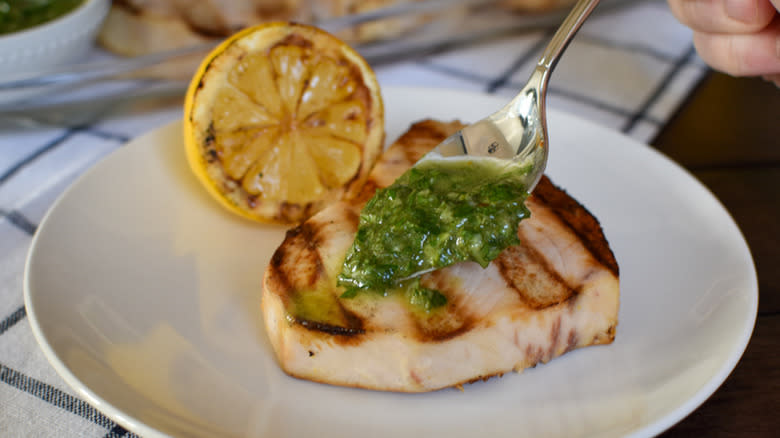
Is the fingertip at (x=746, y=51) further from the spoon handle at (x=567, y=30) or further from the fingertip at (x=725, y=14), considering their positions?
the spoon handle at (x=567, y=30)

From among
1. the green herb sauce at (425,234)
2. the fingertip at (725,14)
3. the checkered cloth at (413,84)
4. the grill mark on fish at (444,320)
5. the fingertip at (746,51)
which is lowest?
the checkered cloth at (413,84)

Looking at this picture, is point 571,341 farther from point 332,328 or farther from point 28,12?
point 28,12

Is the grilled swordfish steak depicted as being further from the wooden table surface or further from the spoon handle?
the spoon handle

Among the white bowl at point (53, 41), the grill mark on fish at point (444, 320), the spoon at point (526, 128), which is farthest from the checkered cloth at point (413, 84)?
the spoon at point (526, 128)

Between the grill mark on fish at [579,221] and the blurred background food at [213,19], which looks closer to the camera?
the grill mark on fish at [579,221]

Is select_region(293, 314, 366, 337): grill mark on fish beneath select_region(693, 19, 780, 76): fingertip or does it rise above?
beneath

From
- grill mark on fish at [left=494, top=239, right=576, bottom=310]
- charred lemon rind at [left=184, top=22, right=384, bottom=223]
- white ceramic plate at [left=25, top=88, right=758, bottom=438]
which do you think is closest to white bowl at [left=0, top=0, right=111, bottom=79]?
white ceramic plate at [left=25, top=88, right=758, bottom=438]

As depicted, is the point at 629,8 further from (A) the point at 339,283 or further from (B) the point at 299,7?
(A) the point at 339,283
